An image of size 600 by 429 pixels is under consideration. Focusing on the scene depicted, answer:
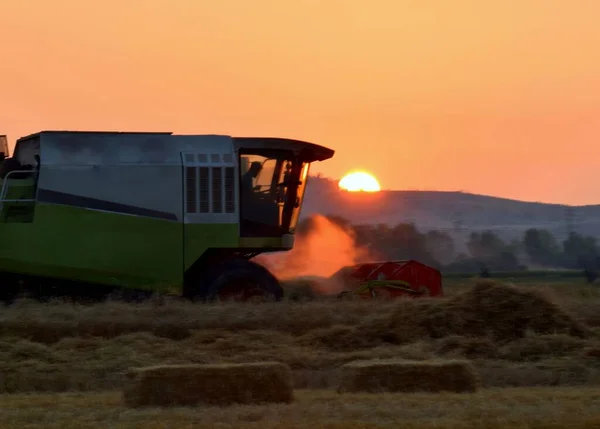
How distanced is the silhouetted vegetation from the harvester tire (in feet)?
37.1

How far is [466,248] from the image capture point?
65.8 metres

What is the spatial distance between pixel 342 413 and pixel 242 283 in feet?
33.7

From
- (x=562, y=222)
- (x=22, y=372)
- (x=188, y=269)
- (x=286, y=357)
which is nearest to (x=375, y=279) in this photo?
(x=188, y=269)

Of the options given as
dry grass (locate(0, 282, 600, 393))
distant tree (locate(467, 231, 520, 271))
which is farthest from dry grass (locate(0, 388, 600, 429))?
distant tree (locate(467, 231, 520, 271))

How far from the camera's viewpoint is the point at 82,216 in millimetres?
19812

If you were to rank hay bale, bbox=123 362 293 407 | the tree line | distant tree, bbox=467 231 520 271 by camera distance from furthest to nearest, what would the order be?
distant tree, bbox=467 231 520 271 → the tree line → hay bale, bbox=123 362 293 407

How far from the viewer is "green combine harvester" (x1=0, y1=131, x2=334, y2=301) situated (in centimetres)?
1966

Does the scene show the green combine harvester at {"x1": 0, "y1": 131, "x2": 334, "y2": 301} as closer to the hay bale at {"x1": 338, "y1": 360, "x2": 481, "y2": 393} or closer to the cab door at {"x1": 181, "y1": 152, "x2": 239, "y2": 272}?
the cab door at {"x1": 181, "y1": 152, "x2": 239, "y2": 272}

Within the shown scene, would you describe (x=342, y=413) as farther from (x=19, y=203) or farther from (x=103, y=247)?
(x=19, y=203)

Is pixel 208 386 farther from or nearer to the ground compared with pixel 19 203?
nearer to the ground

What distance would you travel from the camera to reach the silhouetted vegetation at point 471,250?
42.3 meters

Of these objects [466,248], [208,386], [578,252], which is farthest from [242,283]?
[578,252]

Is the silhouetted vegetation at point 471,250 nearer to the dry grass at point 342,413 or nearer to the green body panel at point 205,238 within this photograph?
the green body panel at point 205,238

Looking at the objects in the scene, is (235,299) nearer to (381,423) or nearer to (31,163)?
(31,163)
